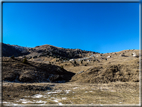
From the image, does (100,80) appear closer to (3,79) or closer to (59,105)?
(59,105)

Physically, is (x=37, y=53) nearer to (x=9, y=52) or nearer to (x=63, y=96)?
(x=9, y=52)

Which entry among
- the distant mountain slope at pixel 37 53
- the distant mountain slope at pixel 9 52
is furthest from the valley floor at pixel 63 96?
the distant mountain slope at pixel 9 52

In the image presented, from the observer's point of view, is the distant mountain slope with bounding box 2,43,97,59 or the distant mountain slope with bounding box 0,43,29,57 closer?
the distant mountain slope with bounding box 2,43,97,59

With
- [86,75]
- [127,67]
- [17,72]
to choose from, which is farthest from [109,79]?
[17,72]

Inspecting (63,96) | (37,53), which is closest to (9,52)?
(37,53)

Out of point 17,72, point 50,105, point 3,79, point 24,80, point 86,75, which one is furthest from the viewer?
point 86,75

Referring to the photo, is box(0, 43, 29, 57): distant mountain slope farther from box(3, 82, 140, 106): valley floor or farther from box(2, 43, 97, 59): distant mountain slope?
box(3, 82, 140, 106): valley floor

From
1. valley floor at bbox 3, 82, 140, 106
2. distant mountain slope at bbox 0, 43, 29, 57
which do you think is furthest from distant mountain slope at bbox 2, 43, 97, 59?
valley floor at bbox 3, 82, 140, 106

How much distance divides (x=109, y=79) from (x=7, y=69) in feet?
106

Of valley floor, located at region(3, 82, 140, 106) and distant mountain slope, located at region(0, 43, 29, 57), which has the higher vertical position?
distant mountain slope, located at region(0, 43, 29, 57)

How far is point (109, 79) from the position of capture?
2953 centimetres

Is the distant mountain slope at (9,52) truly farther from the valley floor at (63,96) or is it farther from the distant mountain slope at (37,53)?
the valley floor at (63,96)

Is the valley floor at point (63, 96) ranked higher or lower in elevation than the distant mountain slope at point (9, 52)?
lower

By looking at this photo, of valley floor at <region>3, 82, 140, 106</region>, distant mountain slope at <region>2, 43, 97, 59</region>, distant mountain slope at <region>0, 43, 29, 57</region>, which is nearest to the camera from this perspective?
valley floor at <region>3, 82, 140, 106</region>
